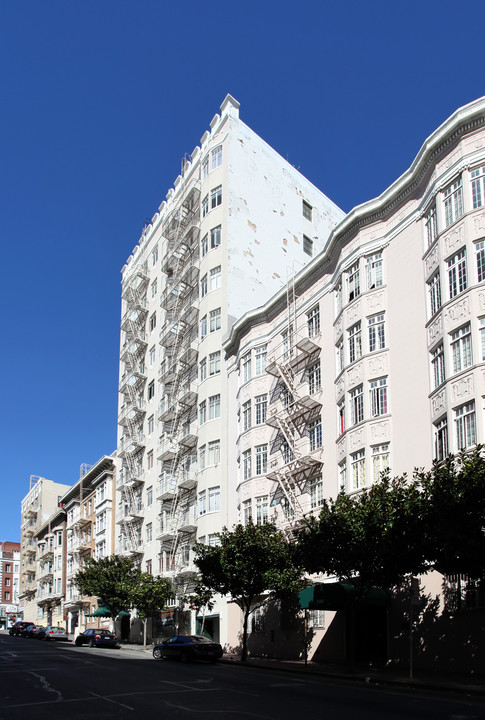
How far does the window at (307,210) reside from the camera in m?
57.3

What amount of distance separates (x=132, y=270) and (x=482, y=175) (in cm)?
4871

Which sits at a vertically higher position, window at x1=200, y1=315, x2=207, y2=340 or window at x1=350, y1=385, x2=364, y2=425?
window at x1=200, y1=315, x2=207, y2=340

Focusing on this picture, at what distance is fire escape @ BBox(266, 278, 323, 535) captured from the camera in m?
35.7

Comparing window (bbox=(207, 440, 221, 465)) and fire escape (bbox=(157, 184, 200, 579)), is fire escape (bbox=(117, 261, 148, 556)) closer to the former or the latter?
fire escape (bbox=(157, 184, 200, 579))

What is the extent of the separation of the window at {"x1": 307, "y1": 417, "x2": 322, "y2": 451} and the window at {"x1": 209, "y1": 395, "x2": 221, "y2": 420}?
35.0 ft

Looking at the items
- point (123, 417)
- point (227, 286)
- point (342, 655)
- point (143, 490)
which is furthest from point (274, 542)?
point (123, 417)

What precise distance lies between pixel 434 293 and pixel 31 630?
2171 inches

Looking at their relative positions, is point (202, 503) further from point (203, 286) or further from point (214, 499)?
point (203, 286)

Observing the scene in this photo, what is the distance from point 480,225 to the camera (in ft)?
85.4

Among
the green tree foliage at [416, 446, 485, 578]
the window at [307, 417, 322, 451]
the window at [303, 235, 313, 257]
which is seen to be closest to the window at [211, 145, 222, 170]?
the window at [303, 235, 313, 257]

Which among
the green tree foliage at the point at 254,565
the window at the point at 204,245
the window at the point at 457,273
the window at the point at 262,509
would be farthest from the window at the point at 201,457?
the window at the point at 457,273

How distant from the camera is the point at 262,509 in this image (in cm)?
3888

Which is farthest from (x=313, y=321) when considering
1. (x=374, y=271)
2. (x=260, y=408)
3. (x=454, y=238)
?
(x=454, y=238)

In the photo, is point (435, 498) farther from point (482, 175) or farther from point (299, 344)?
point (299, 344)
